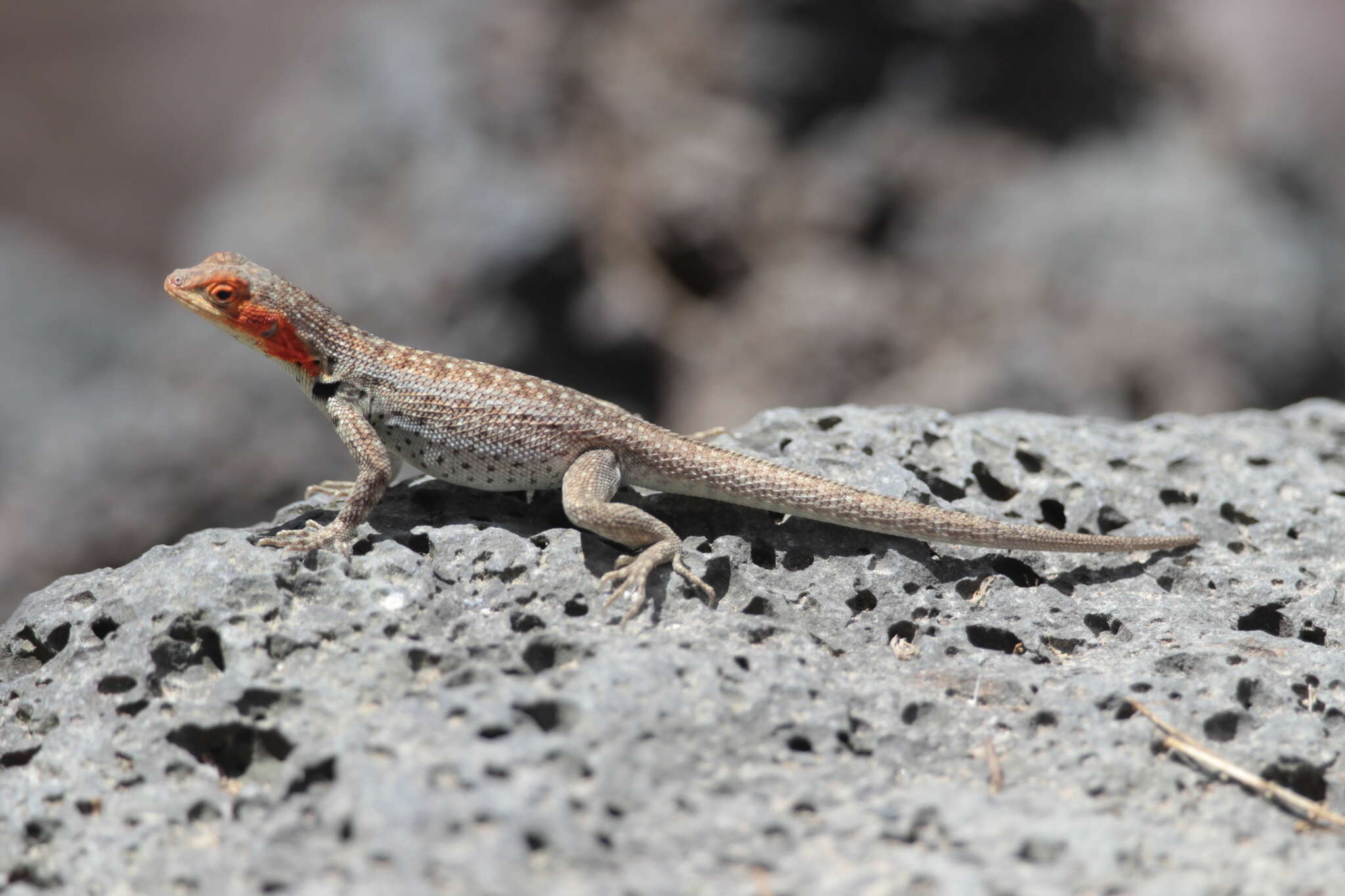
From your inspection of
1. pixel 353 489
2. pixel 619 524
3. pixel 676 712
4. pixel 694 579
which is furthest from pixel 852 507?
pixel 353 489

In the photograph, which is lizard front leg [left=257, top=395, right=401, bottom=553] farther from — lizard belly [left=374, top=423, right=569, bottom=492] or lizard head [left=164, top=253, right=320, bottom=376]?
lizard head [left=164, top=253, right=320, bottom=376]

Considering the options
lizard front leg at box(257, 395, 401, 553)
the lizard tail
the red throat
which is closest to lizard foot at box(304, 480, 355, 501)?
lizard front leg at box(257, 395, 401, 553)

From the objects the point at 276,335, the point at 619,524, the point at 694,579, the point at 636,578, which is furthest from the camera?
the point at 276,335

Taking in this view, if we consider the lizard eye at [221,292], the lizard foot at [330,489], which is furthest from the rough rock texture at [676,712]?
the lizard eye at [221,292]

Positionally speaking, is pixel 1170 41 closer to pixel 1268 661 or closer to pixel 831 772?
pixel 1268 661

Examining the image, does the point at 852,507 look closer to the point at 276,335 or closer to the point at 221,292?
the point at 276,335

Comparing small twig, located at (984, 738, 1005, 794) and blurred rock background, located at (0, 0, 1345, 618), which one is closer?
small twig, located at (984, 738, 1005, 794)

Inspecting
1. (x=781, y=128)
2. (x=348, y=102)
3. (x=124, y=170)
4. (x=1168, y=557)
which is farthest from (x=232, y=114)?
(x=1168, y=557)
